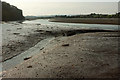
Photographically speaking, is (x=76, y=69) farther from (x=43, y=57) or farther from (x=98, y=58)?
(x=43, y=57)

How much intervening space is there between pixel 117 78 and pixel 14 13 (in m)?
118

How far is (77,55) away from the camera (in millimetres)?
13516

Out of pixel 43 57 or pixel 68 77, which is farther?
pixel 43 57

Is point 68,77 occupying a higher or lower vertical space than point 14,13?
lower

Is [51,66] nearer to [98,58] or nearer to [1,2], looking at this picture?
[98,58]

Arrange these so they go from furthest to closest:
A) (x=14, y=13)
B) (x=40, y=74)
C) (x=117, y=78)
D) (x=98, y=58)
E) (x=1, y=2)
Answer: (x=14, y=13)
(x=1, y=2)
(x=98, y=58)
(x=40, y=74)
(x=117, y=78)

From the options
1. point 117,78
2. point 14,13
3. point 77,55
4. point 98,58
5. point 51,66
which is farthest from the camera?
point 14,13

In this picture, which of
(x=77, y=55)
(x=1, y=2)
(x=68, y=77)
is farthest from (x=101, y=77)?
(x=1, y=2)

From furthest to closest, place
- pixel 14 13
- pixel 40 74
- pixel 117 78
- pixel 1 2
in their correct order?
pixel 14 13 → pixel 1 2 → pixel 40 74 → pixel 117 78

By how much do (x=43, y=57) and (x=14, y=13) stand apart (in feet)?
369

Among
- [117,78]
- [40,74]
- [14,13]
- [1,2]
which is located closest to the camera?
[117,78]

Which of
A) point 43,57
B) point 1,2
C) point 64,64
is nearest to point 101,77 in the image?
point 64,64

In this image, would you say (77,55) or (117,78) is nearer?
(117,78)

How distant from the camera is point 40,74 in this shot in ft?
33.6
